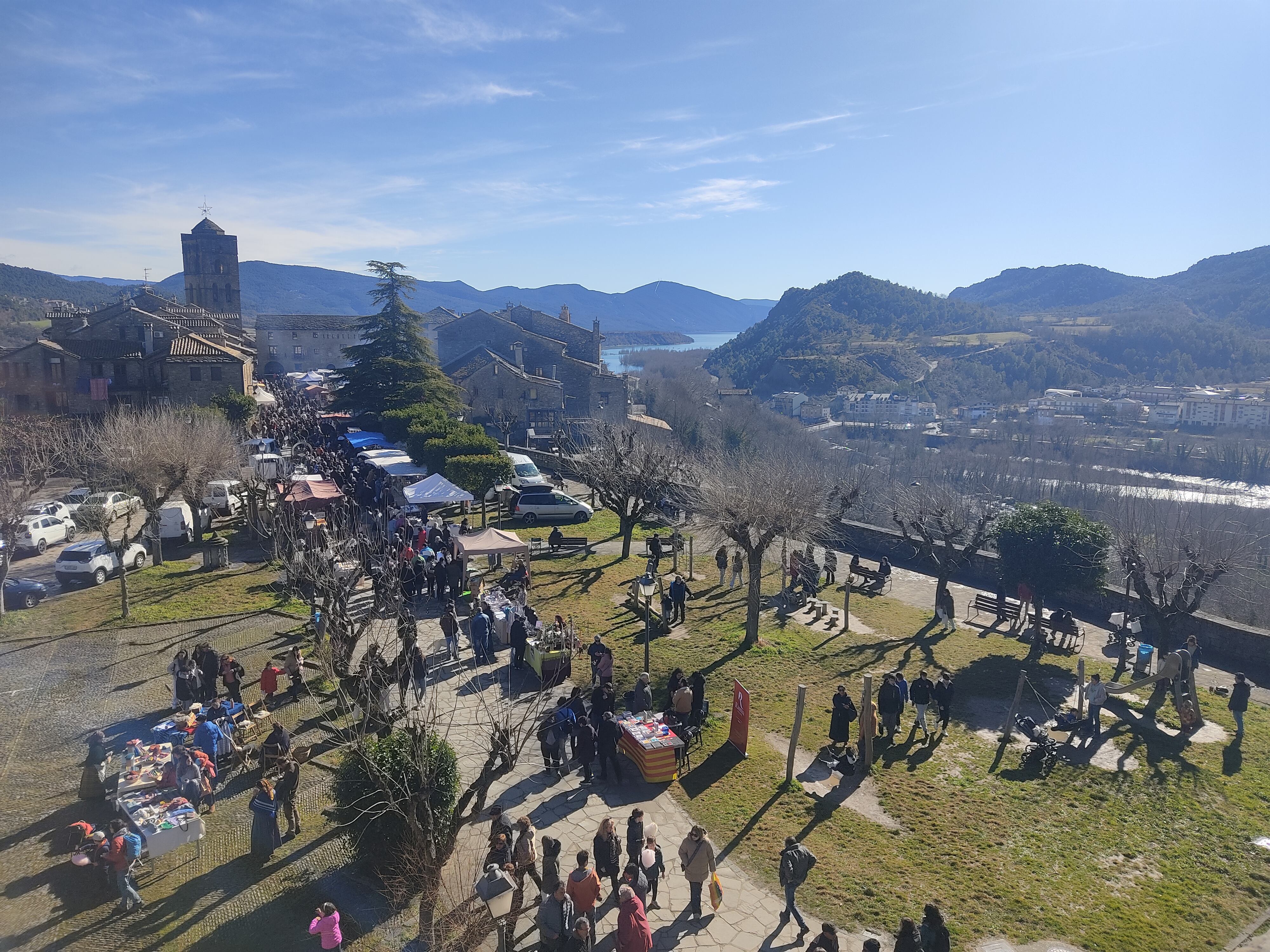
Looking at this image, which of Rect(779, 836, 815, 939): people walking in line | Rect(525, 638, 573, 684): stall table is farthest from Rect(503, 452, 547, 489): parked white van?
Rect(779, 836, 815, 939): people walking in line

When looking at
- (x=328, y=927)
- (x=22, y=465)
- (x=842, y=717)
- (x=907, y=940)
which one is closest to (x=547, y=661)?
(x=842, y=717)

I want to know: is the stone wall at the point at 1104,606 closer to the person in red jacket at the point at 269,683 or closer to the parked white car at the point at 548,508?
the parked white car at the point at 548,508

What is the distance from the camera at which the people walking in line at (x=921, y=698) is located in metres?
12.6

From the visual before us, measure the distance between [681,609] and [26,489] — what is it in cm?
1797

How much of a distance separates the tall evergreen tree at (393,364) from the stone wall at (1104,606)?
2362cm

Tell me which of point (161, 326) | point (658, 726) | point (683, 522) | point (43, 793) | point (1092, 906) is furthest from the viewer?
point (161, 326)

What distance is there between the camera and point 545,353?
64.1 m

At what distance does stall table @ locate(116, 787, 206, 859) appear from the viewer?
8.93 meters

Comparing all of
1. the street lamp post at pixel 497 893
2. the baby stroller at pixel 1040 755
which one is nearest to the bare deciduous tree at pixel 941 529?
the baby stroller at pixel 1040 755

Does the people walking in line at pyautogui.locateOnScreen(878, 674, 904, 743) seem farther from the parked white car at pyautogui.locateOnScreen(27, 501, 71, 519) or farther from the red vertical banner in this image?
the parked white car at pyautogui.locateOnScreen(27, 501, 71, 519)

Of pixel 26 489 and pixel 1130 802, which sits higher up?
pixel 26 489

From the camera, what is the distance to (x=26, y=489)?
20.4 metres

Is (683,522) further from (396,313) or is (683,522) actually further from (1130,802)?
(396,313)

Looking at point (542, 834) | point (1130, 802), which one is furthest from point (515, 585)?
point (1130, 802)
